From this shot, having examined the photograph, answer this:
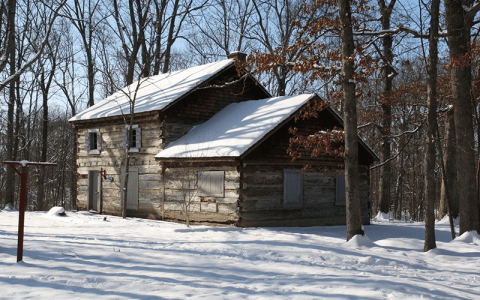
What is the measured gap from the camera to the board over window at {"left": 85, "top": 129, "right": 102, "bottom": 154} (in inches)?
802

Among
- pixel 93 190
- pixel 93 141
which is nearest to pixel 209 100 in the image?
pixel 93 141

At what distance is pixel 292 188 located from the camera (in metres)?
16.2

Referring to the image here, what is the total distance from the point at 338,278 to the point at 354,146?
5293mm

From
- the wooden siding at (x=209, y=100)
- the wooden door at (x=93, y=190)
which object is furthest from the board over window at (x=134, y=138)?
the wooden door at (x=93, y=190)

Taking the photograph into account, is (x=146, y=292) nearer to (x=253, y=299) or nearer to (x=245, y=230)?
(x=253, y=299)

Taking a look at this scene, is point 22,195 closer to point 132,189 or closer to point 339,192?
point 132,189

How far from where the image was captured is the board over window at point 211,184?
1526 centimetres

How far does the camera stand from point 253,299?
6344 millimetres

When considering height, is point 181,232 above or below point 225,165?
below

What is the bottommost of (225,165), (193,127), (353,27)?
(225,165)

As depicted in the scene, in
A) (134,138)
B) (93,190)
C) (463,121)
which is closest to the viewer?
(463,121)

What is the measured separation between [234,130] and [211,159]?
1.81 meters

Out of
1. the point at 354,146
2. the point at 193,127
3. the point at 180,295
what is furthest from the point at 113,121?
the point at 180,295

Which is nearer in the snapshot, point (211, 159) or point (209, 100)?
point (211, 159)
